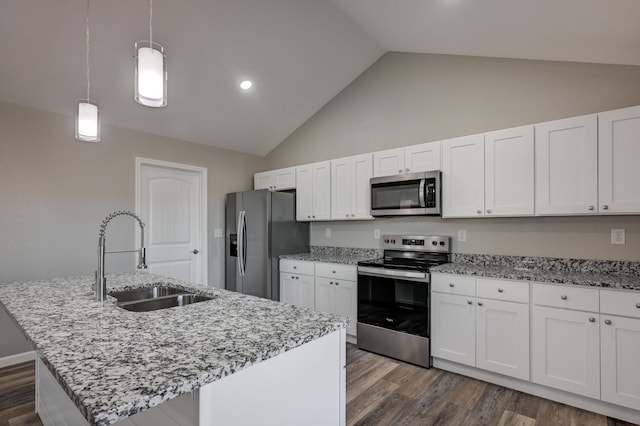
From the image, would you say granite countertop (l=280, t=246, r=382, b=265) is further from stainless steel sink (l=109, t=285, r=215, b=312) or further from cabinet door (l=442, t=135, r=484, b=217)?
stainless steel sink (l=109, t=285, r=215, b=312)

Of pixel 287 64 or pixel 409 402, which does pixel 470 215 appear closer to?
pixel 409 402

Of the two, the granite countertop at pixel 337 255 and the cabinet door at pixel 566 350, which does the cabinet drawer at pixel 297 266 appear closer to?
the granite countertop at pixel 337 255

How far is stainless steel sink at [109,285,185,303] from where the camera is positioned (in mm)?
2012

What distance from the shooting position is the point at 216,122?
4062mm

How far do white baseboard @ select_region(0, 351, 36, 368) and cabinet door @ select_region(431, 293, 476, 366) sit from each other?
369 centimetres

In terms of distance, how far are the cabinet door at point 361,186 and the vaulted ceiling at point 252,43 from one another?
1.16m

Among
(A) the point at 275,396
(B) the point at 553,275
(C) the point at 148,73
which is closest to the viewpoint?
(A) the point at 275,396

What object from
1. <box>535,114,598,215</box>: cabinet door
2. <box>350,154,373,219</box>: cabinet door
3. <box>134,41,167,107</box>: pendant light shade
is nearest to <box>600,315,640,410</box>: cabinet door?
<box>535,114,598,215</box>: cabinet door

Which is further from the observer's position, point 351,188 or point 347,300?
point 351,188

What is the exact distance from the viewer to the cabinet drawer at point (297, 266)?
12.3 ft

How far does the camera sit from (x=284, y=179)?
4.40m

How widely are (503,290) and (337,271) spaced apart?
157 centimetres

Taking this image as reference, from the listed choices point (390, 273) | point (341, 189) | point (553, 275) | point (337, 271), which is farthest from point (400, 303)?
point (341, 189)

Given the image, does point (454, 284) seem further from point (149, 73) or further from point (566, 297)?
point (149, 73)
